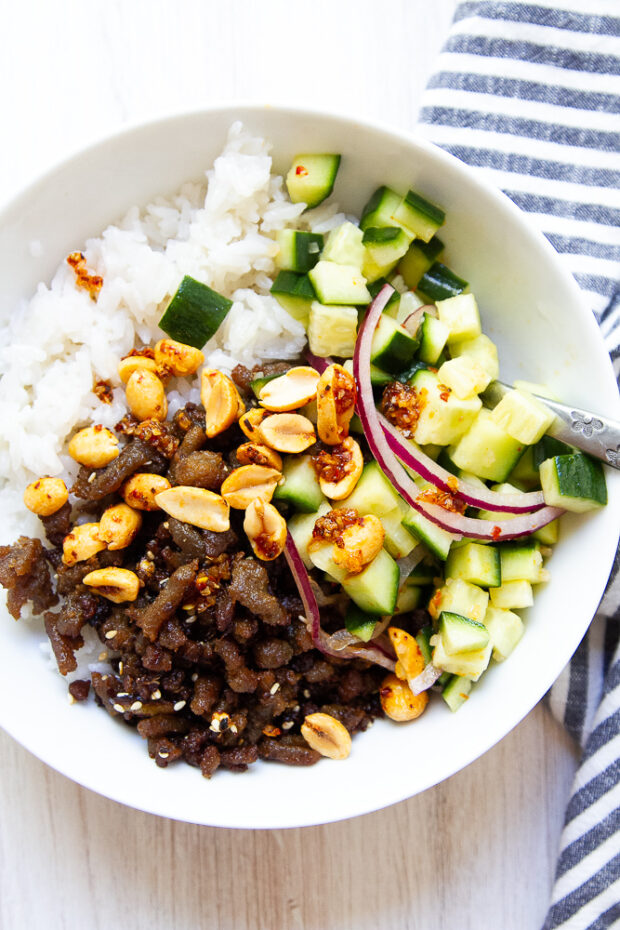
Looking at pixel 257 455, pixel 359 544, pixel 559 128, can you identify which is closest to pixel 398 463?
pixel 359 544

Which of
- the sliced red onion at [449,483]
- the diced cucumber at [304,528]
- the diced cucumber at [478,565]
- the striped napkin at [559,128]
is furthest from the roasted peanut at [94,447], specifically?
the striped napkin at [559,128]

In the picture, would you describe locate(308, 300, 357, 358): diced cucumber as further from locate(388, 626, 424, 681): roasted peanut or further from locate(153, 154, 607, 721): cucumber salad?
locate(388, 626, 424, 681): roasted peanut

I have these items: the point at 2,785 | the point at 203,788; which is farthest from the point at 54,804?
the point at 203,788

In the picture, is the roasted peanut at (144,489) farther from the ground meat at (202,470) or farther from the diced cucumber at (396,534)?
the diced cucumber at (396,534)

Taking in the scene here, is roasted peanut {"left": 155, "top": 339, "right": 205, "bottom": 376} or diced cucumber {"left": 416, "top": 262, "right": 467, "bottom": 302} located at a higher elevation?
diced cucumber {"left": 416, "top": 262, "right": 467, "bottom": 302}

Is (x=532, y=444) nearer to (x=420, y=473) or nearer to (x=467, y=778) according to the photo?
(x=420, y=473)

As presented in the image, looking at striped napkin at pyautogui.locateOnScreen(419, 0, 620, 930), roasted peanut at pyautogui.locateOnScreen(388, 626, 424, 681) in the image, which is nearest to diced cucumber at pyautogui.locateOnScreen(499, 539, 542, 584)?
roasted peanut at pyautogui.locateOnScreen(388, 626, 424, 681)
